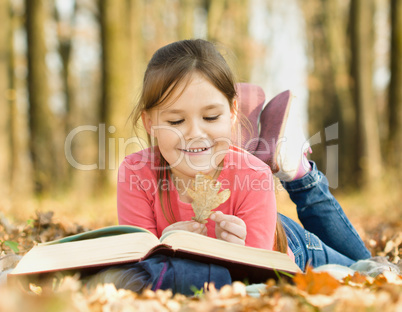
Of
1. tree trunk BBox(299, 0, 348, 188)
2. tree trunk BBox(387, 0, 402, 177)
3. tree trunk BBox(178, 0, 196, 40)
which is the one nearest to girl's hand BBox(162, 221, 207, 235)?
tree trunk BBox(387, 0, 402, 177)

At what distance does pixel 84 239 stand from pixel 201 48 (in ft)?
3.85

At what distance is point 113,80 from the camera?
6.66 meters

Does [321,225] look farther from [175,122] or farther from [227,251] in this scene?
Answer: [227,251]

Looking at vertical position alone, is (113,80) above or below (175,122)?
above

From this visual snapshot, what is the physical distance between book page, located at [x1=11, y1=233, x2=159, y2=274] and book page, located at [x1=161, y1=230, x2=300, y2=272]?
100 mm

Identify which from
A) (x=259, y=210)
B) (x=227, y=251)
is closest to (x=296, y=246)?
(x=259, y=210)

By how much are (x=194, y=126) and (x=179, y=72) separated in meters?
0.28

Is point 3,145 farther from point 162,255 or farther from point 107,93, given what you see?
point 162,255

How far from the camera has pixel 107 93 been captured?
6.66 metres

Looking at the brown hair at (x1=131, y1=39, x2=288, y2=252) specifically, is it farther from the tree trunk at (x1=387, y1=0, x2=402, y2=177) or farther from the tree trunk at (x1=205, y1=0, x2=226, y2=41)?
the tree trunk at (x1=205, y1=0, x2=226, y2=41)

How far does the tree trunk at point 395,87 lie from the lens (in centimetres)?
732

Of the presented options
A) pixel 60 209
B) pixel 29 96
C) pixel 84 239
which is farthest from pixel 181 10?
pixel 84 239

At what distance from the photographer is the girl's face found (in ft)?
7.06

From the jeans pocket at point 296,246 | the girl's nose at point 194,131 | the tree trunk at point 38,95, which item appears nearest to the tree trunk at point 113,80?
the tree trunk at point 38,95
